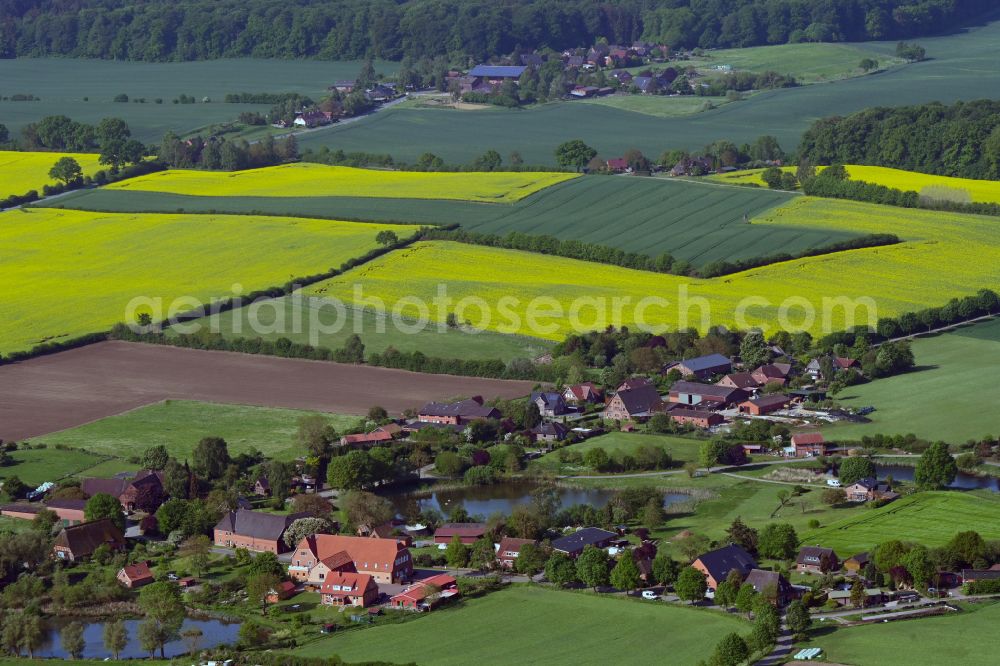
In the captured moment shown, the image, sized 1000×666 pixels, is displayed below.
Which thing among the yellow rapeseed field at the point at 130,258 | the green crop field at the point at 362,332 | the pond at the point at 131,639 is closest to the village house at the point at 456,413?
the green crop field at the point at 362,332

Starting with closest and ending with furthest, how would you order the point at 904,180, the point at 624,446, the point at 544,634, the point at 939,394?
the point at 544,634, the point at 624,446, the point at 939,394, the point at 904,180

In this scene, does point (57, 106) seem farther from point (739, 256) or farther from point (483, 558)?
point (483, 558)

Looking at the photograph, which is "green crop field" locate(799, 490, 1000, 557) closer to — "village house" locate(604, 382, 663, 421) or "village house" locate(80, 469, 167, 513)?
"village house" locate(604, 382, 663, 421)

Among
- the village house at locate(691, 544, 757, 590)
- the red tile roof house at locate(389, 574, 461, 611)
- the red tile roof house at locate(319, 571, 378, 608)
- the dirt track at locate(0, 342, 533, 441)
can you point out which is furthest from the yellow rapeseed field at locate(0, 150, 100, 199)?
the village house at locate(691, 544, 757, 590)

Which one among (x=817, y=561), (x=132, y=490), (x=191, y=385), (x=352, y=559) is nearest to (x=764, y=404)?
(x=817, y=561)

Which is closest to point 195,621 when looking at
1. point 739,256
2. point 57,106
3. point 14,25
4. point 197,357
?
point 197,357

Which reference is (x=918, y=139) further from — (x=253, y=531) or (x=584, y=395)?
(x=253, y=531)
